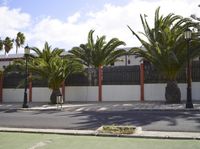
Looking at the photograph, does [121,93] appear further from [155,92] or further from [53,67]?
[53,67]

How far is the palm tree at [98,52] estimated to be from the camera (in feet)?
106

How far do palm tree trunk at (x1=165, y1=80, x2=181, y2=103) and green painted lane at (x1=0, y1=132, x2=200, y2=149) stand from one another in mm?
12459

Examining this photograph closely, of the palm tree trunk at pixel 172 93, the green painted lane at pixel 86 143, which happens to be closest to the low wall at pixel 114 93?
the palm tree trunk at pixel 172 93

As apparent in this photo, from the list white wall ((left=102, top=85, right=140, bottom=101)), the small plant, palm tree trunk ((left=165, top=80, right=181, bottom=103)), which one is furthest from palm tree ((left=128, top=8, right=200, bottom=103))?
the small plant

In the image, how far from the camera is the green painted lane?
32.7 feet

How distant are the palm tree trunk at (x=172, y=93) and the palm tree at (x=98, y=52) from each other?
933 centimetres

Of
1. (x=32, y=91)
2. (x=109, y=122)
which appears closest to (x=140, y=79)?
(x=32, y=91)

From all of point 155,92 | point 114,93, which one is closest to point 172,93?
point 155,92

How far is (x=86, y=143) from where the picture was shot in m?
10.6

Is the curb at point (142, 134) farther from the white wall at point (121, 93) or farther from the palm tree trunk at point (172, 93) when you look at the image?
the white wall at point (121, 93)

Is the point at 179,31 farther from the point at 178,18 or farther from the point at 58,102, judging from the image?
the point at 58,102

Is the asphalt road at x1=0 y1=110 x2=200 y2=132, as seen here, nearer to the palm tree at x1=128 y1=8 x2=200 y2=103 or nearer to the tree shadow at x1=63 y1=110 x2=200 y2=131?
the tree shadow at x1=63 y1=110 x2=200 y2=131

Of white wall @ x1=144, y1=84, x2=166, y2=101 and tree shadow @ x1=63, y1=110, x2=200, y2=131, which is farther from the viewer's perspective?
white wall @ x1=144, y1=84, x2=166, y2=101

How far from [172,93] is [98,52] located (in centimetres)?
1092
